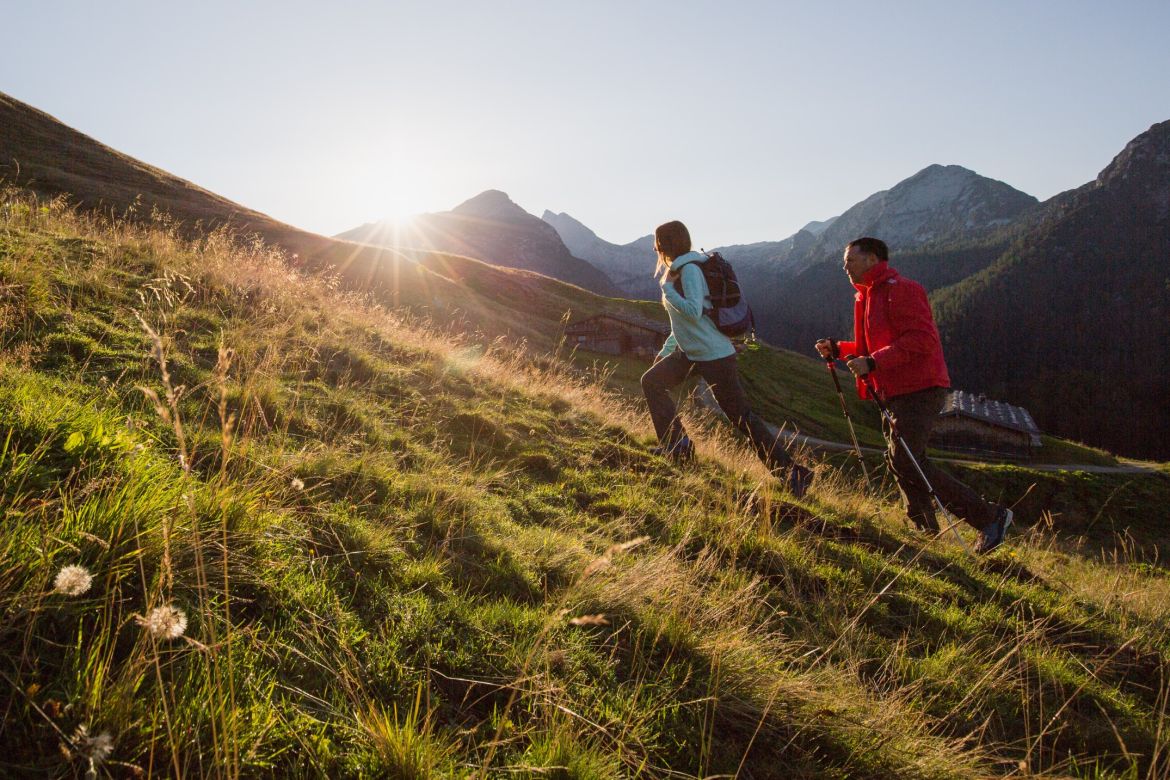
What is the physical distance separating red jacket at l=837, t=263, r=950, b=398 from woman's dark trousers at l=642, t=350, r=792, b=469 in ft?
4.51

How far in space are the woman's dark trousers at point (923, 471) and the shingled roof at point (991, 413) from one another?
61763 mm

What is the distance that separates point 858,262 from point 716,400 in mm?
2203

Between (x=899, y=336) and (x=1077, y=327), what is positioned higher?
(x=1077, y=327)

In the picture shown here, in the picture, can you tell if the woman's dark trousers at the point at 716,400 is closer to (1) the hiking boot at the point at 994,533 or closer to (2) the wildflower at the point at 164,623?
(1) the hiking boot at the point at 994,533

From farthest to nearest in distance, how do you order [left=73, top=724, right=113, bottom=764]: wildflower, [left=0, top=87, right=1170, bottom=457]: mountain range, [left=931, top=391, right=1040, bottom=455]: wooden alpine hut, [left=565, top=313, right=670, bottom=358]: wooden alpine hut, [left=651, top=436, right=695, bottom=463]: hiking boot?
[left=931, top=391, right=1040, bottom=455]: wooden alpine hut, [left=565, top=313, right=670, bottom=358]: wooden alpine hut, [left=0, top=87, right=1170, bottom=457]: mountain range, [left=651, top=436, right=695, bottom=463]: hiking boot, [left=73, top=724, right=113, bottom=764]: wildflower

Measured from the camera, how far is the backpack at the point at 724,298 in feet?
21.4

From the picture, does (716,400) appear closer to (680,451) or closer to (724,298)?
(680,451)

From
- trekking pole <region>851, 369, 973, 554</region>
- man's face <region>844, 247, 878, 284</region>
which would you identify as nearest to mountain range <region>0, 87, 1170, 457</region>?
man's face <region>844, 247, 878, 284</region>

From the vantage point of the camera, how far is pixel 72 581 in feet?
4.80

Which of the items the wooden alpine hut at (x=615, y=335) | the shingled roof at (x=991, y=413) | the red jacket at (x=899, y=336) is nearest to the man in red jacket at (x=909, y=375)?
the red jacket at (x=899, y=336)

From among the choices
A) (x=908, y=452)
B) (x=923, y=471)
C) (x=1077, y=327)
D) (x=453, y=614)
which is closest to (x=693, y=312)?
(x=908, y=452)

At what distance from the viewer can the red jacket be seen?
18.3 feet

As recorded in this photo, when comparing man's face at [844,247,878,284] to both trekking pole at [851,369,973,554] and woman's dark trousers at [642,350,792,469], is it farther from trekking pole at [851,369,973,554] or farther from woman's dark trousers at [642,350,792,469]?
woman's dark trousers at [642,350,792,469]

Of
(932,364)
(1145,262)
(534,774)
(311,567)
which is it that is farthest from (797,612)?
(1145,262)
